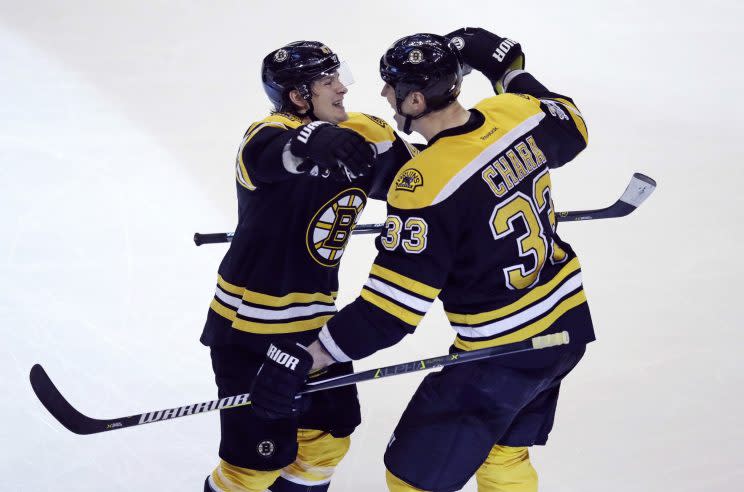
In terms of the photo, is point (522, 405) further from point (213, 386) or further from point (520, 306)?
point (213, 386)

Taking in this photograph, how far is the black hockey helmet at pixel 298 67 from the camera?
3049 mm

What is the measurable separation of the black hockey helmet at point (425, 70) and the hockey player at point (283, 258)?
1.05ft

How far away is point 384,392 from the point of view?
14.0 feet

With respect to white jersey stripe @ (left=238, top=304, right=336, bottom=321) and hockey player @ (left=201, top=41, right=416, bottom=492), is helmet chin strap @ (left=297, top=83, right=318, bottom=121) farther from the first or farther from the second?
white jersey stripe @ (left=238, top=304, right=336, bottom=321)

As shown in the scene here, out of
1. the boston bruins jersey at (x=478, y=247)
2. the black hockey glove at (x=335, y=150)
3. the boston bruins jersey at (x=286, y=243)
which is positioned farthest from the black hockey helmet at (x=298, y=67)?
the boston bruins jersey at (x=478, y=247)

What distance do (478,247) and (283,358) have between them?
622mm

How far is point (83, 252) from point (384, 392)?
1.86 metres

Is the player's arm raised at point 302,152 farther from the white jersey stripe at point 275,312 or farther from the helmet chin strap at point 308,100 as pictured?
the white jersey stripe at point 275,312

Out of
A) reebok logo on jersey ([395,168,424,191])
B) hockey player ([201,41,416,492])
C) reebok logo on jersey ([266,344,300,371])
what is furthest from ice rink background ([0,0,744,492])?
reebok logo on jersey ([395,168,424,191])

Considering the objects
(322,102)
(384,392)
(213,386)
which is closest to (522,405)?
(322,102)

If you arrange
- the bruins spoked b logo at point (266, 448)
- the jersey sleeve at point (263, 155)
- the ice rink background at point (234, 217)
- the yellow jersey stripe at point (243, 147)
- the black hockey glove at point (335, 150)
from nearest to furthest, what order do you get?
the black hockey glove at point (335, 150), the jersey sleeve at point (263, 155), the yellow jersey stripe at point (243, 147), the bruins spoked b logo at point (266, 448), the ice rink background at point (234, 217)

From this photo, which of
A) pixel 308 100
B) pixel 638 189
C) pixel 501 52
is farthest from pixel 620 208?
pixel 308 100

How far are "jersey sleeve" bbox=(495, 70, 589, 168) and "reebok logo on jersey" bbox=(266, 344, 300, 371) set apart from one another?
1.02 m

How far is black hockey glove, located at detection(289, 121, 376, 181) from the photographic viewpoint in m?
2.55
